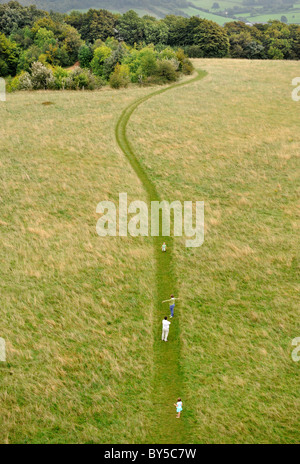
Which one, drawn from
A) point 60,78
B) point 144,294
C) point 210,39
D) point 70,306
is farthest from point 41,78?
point 144,294

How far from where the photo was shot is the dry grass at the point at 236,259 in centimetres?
1546

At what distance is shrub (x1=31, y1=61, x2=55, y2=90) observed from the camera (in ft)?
224

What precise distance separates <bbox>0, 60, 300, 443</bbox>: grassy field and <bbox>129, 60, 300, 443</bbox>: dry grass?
8cm

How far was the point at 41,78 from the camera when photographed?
225 feet

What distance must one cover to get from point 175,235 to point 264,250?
20.9 ft

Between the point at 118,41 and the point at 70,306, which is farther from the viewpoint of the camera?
the point at 118,41

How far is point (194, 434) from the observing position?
14297 millimetres

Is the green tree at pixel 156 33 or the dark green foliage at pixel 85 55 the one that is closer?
the dark green foliage at pixel 85 55

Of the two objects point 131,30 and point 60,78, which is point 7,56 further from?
point 60,78

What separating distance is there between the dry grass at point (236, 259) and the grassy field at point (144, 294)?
82 millimetres

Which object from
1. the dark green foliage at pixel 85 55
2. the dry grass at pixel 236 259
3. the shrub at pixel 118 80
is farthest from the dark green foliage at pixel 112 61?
the dry grass at pixel 236 259

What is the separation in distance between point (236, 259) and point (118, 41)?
101m

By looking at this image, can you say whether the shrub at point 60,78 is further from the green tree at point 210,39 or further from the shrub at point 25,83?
the green tree at point 210,39
